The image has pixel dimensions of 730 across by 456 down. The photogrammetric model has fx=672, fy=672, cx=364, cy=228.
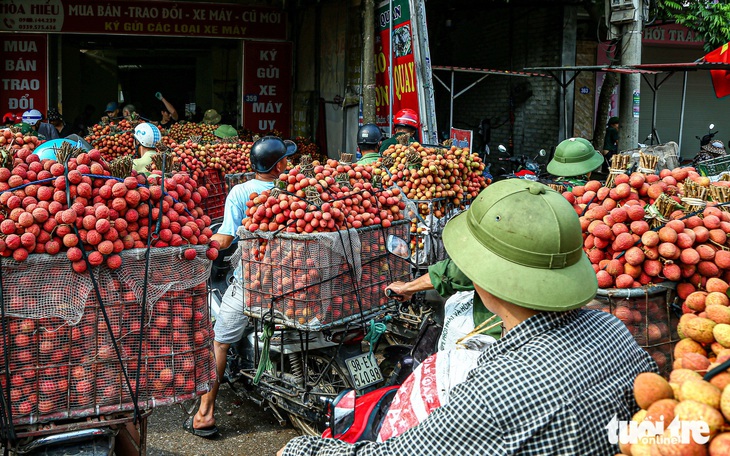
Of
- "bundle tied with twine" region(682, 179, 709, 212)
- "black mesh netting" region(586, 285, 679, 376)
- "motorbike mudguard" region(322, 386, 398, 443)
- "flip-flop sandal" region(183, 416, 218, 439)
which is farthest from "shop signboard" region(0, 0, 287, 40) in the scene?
"motorbike mudguard" region(322, 386, 398, 443)

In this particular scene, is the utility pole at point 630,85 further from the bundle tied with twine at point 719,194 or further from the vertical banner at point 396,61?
the bundle tied with twine at point 719,194

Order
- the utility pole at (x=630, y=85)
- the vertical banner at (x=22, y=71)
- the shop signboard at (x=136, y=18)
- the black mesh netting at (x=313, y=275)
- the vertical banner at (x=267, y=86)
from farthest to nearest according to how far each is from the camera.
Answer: the vertical banner at (x=267, y=86), the vertical banner at (x=22, y=71), the shop signboard at (x=136, y=18), the utility pole at (x=630, y=85), the black mesh netting at (x=313, y=275)

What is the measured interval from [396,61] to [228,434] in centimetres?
783

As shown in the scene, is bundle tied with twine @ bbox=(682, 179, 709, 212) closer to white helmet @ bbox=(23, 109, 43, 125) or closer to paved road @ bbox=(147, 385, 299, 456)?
paved road @ bbox=(147, 385, 299, 456)

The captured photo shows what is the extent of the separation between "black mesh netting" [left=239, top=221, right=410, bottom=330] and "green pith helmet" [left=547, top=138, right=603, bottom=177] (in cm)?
239

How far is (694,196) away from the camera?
403 cm

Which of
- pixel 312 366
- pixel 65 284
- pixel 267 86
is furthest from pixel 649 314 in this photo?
pixel 267 86

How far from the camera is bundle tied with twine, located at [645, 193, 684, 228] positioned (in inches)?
148

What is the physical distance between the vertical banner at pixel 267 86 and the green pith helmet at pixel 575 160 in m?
11.5

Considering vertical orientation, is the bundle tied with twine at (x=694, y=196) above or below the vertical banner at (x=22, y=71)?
below

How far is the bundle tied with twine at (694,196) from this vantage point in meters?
3.91

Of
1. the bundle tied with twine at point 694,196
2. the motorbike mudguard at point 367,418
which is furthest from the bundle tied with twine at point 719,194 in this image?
the motorbike mudguard at point 367,418

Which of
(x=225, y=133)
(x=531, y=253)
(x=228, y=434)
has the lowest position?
(x=228, y=434)

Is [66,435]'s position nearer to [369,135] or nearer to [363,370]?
[363,370]
